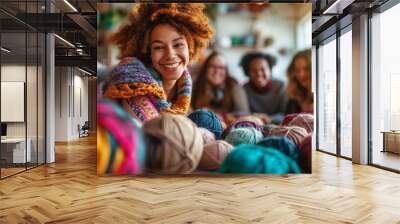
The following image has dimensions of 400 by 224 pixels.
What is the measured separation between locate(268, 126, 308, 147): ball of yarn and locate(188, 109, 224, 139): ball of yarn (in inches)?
28.5

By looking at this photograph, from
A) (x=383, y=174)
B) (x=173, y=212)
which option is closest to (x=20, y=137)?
(x=173, y=212)

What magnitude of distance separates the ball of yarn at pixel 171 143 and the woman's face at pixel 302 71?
1.51 metres

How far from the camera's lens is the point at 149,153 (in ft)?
16.0

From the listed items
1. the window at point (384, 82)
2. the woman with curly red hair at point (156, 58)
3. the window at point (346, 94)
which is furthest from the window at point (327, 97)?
the woman with curly red hair at point (156, 58)

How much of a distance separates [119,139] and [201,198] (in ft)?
4.32

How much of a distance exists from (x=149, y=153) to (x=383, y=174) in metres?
3.73

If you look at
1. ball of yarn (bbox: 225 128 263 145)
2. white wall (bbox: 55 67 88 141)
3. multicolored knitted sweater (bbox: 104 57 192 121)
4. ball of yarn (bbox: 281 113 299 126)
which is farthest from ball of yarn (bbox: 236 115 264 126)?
white wall (bbox: 55 67 88 141)

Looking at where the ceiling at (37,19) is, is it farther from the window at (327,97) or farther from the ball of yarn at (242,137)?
the window at (327,97)

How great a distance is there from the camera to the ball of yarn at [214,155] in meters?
4.99

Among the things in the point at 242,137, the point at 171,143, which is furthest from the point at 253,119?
the point at 171,143

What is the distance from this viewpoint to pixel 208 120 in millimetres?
5051

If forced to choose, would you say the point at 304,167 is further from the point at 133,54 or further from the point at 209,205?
the point at 133,54

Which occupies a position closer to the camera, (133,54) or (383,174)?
(133,54)

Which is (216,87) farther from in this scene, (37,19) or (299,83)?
(37,19)
